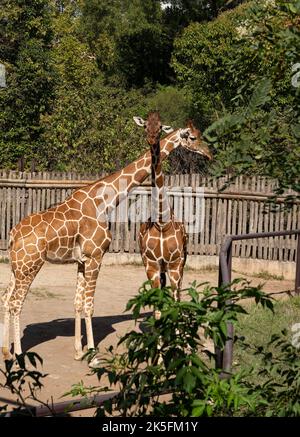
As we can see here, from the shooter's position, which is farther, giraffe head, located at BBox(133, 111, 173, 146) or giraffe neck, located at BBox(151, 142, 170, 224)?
giraffe neck, located at BBox(151, 142, 170, 224)

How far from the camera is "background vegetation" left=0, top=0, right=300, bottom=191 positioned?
346 centimetres

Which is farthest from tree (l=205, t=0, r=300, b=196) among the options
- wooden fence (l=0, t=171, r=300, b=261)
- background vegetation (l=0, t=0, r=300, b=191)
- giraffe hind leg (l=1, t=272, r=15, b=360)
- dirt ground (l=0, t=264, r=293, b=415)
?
wooden fence (l=0, t=171, r=300, b=261)

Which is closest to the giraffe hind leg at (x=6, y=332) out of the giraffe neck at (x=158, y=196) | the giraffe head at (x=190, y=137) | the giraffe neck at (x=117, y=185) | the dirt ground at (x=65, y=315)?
the dirt ground at (x=65, y=315)

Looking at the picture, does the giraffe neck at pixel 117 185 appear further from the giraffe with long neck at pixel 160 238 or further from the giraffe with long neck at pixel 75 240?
the giraffe with long neck at pixel 160 238

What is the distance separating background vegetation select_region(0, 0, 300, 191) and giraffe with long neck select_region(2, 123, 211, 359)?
1891mm

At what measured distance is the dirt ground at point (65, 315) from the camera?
7902mm

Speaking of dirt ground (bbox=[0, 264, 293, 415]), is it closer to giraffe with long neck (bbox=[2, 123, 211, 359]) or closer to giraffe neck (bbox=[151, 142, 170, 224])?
giraffe with long neck (bbox=[2, 123, 211, 359])

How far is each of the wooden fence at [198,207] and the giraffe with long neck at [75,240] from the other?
5850 millimetres

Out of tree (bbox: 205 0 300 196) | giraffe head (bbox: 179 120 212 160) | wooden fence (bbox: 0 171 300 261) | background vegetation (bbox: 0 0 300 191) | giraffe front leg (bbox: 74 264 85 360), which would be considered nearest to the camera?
tree (bbox: 205 0 300 196)

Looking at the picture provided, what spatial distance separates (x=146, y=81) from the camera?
129ft

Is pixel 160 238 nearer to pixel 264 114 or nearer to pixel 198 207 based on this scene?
pixel 264 114

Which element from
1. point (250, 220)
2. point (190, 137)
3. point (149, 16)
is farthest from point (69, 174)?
point (149, 16)

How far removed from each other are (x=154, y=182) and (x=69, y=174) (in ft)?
23.2

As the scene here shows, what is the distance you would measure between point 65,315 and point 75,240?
227 centimetres
